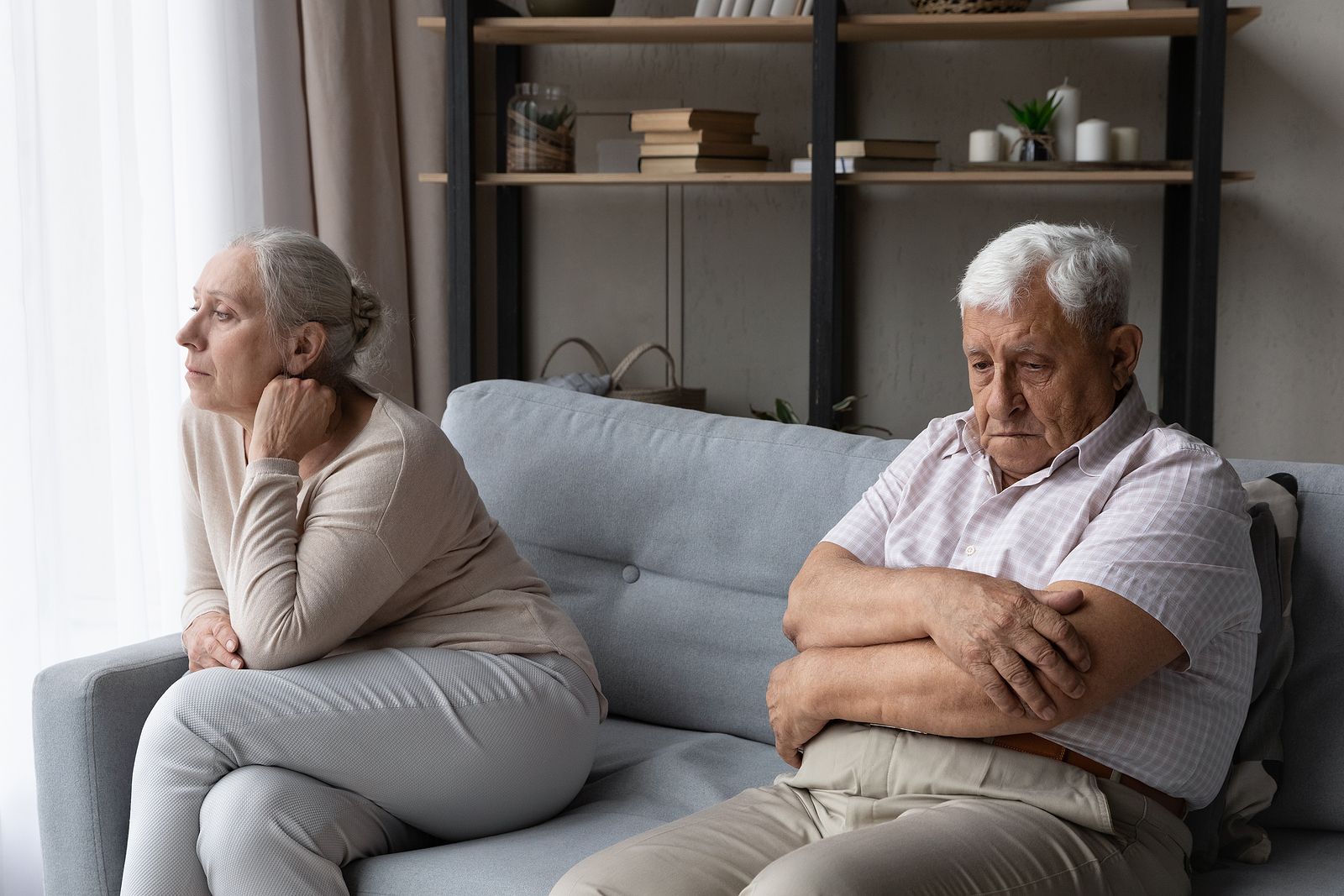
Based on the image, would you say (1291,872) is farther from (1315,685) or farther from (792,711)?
(792,711)

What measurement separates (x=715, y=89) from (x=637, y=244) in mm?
450

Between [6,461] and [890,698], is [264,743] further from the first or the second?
[6,461]

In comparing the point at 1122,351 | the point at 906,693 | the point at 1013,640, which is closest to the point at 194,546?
the point at 906,693

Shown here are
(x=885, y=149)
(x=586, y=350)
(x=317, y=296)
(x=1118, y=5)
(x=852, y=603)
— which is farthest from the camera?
(x=586, y=350)

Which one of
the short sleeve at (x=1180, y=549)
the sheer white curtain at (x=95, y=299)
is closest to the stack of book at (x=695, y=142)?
the sheer white curtain at (x=95, y=299)

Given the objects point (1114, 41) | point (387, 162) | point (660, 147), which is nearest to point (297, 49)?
point (387, 162)

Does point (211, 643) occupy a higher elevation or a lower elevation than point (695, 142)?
lower

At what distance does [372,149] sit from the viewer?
3074 millimetres

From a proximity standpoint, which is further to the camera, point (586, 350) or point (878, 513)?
point (586, 350)

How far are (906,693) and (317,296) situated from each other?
36.8 inches

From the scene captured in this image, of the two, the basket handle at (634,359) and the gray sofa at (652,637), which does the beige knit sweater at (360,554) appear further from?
the basket handle at (634,359)

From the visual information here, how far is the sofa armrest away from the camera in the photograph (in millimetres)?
1512

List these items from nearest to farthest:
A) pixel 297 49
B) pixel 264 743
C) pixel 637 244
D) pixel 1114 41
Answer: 1. pixel 264 743
2. pixel 297 49
3. pixel 1114 41
4. pixel 637 244

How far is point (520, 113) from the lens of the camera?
2941 millimetres
